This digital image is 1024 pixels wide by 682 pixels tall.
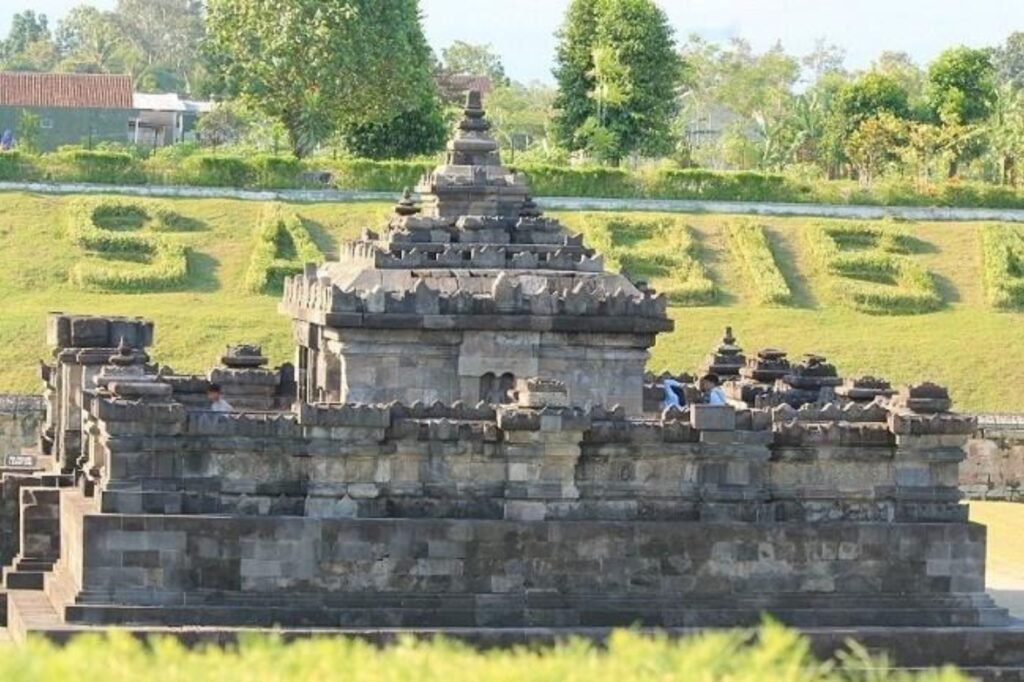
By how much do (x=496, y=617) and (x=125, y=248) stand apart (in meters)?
37.2

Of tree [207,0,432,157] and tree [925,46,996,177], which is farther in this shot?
tree [925,46,996,177]

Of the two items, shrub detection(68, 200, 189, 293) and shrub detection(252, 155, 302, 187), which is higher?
shrub detection(252, 155, 302, 187)

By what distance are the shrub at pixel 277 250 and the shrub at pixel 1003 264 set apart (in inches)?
611

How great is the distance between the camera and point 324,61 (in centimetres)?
8675

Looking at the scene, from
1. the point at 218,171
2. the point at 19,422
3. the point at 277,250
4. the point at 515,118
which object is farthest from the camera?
the point at 515,118

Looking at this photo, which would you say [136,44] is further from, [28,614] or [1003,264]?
[28,614]

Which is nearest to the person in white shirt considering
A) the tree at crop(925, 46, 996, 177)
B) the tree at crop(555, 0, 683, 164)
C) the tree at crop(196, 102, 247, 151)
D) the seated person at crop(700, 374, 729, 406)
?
the seated person at crop(700, 374, 729, 406)

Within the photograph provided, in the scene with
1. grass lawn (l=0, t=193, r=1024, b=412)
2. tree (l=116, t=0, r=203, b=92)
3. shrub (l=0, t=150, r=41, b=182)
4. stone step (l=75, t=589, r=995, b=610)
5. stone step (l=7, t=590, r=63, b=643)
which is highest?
tree (l=116, t=0, r=203, b=92)

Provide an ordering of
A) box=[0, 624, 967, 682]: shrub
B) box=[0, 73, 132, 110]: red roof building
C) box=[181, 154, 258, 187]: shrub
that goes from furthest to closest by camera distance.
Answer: box=[0, 73, 132, 110]: red roof building, box=[181, 154, 258, 187]: shrub, box=[0, 624, 967, 682]: shrub

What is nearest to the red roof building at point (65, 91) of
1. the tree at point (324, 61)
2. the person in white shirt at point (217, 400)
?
the tree at point (324, 61)

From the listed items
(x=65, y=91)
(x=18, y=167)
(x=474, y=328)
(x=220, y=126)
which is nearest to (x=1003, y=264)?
(x=18, y=167)

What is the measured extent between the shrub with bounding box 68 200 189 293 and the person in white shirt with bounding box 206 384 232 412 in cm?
2709

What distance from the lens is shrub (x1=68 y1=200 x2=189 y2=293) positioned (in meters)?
62.8

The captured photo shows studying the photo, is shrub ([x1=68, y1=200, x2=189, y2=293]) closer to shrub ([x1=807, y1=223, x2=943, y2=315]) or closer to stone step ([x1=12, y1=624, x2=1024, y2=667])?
shrub ([x1=807, y1=223, x2=943, y2=315])
